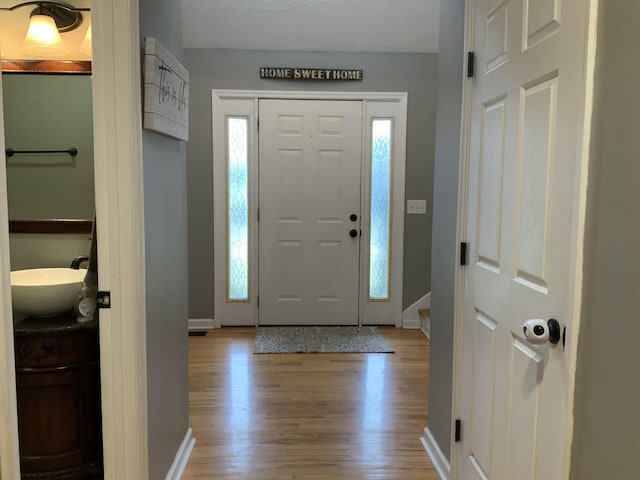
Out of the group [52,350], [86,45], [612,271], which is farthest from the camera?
[86,45]

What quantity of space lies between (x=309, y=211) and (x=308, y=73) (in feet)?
3.95

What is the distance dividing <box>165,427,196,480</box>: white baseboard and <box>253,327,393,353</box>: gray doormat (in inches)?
57.5

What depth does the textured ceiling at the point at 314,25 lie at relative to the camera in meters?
3.78

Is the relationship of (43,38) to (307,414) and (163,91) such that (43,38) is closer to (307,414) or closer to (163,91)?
(163,91)

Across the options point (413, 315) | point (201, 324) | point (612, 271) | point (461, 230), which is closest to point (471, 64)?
point (461, 230)

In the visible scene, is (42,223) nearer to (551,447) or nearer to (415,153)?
(551,447)

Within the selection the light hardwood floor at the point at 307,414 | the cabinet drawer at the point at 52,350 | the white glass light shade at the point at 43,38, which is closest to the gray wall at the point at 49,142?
the white glass light shade at the point at 43,38

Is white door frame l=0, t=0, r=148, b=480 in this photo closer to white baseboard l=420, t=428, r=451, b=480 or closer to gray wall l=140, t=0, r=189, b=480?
gray wall l=140, t=0, r=189, b=480

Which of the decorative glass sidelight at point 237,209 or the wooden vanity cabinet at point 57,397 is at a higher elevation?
the decorative glass sidelight at point 237,209

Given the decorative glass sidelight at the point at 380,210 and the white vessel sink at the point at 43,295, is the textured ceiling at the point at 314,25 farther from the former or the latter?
the white vessel sink at the point at 43,295

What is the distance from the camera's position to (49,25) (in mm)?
2443

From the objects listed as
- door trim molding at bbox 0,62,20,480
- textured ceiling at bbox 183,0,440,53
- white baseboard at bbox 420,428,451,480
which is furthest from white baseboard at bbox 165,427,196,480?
textured ceiling at bbox 183,0,440,53

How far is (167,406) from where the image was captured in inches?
84.7

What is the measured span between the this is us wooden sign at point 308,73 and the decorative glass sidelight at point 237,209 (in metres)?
0.45
